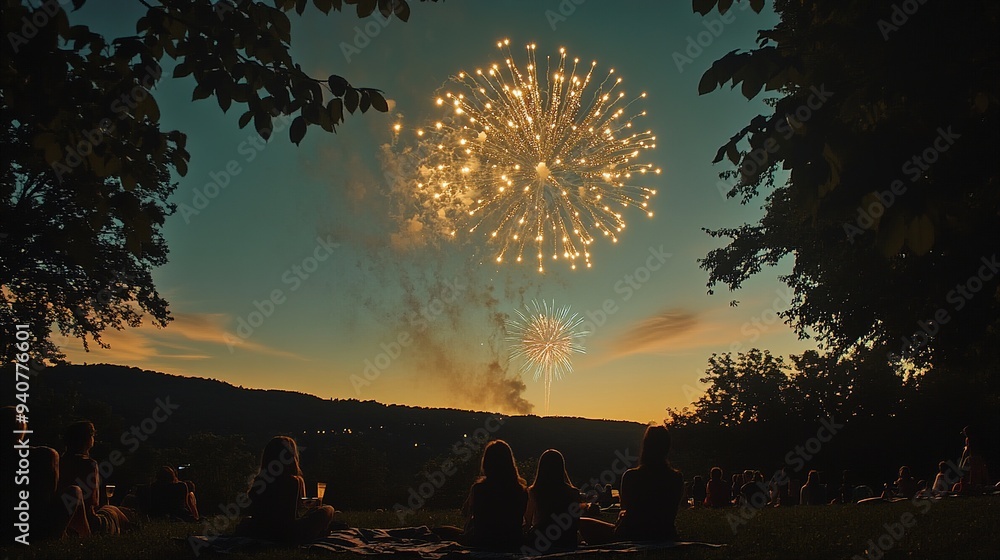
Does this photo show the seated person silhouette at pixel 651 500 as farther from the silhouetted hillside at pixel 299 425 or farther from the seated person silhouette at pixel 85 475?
the silhouetted hillside at pixel 299 425

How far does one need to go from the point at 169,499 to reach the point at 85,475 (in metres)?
4.46

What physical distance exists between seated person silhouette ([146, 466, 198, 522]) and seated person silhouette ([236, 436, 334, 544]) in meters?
5.19

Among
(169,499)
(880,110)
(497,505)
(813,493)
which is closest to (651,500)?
(497,505)

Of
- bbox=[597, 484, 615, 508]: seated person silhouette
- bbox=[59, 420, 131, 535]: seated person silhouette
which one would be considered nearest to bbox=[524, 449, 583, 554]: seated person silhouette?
bbox=[59, 420, 131, 535]: seated person silhouette

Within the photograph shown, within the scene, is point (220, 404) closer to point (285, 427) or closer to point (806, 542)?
point (285, 427)

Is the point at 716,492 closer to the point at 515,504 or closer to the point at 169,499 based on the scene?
the point at 515,504

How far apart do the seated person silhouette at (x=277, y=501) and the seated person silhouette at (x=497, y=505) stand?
2.11 m

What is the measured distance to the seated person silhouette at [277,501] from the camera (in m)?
8.17

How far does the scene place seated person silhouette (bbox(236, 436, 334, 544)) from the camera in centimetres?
817

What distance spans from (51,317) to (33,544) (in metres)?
20.2

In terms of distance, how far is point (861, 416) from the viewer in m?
48.8

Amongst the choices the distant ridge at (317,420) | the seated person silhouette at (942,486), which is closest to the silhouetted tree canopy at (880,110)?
the seated person silhouette at (942,486)

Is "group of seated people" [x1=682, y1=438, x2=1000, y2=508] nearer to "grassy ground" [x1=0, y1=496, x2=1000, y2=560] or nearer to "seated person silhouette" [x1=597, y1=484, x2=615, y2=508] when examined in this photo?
"seated person silhouette" [x1=597, y1=484, x2=615, y2=508]

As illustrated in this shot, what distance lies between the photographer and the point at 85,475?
8.45 meters
